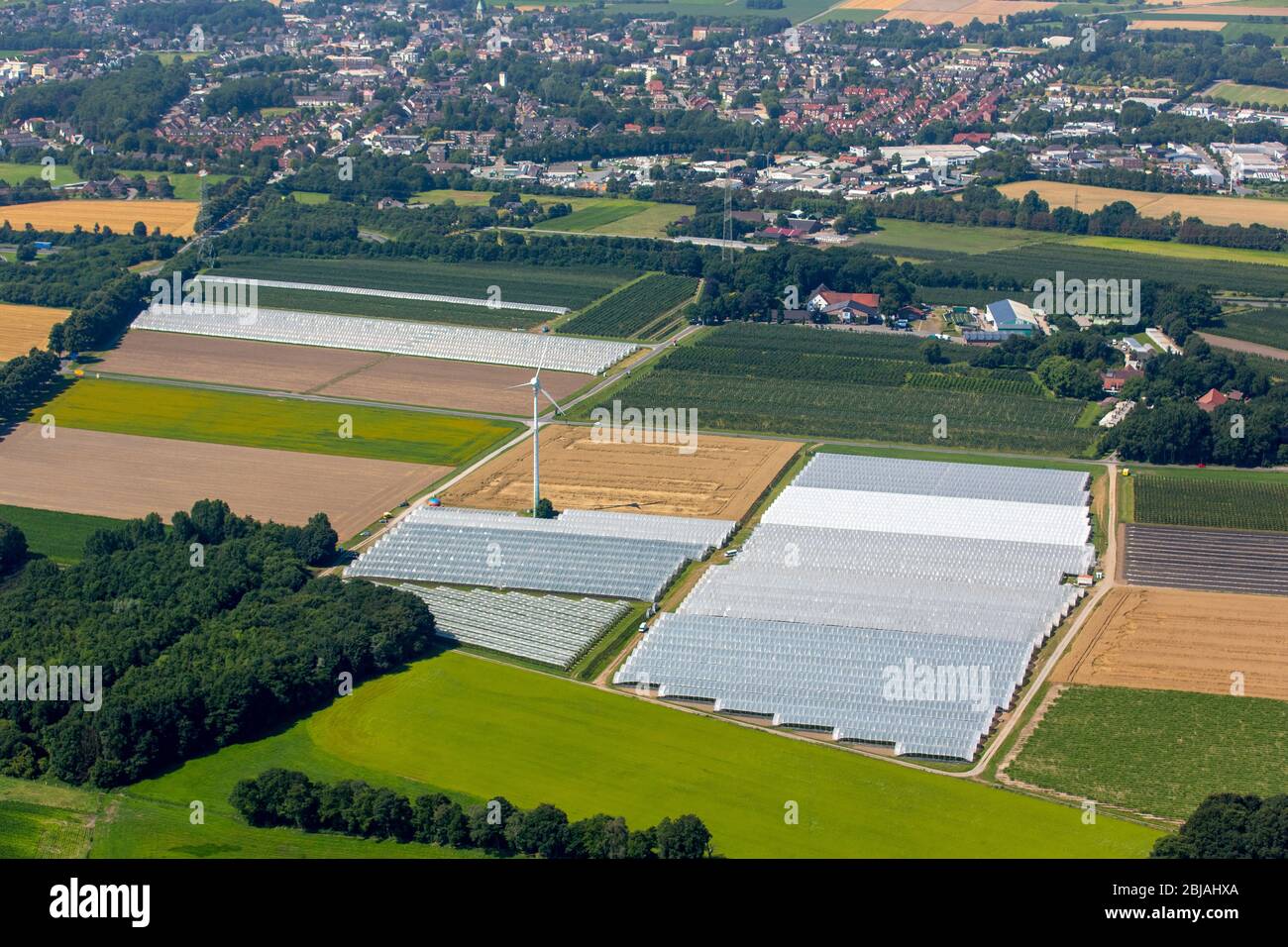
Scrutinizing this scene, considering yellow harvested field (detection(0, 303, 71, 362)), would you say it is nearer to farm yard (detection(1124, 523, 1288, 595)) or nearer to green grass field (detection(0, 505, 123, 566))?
green grass field (detection(0, 505, 123, 566))

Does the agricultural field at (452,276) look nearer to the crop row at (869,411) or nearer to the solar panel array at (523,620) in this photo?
the crop row at (869,411)

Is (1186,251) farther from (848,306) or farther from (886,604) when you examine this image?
A: (886,604)

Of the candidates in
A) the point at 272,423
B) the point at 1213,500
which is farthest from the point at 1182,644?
the point at 272,423

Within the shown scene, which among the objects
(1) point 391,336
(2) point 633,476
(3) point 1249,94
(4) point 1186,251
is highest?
(3) point 1249,94

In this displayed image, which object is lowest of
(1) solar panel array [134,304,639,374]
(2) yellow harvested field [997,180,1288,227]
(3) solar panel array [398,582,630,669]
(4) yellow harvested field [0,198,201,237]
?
(3) solar panel array [398,582,630,669]

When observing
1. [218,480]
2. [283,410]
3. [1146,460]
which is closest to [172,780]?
[218,480]

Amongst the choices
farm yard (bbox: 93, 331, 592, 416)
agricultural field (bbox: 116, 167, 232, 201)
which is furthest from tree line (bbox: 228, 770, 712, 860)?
agricultural field (bbox: 116, 167, 232, 201)

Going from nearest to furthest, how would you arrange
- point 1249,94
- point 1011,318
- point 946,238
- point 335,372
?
point 335,372, point 1011,318, point 946,238, point 1249,94

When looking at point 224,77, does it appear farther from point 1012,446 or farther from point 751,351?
point 1012,446
